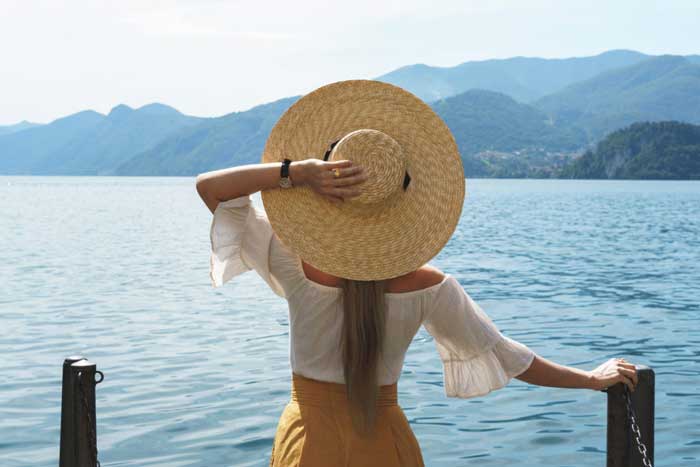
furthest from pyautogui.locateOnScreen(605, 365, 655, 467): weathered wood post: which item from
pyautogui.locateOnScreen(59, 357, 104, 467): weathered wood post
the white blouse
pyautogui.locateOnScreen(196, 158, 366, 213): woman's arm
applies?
pyautogui.locateOnScreen(59, 357, 104, 467): weathered wood post

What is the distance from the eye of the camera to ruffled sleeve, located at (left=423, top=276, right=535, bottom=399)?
9.16 feet

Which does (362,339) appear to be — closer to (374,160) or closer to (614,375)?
(374,160)

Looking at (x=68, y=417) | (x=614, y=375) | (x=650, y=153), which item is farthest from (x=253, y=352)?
(x=650, y=153)

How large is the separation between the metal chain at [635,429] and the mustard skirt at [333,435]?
3.67ft

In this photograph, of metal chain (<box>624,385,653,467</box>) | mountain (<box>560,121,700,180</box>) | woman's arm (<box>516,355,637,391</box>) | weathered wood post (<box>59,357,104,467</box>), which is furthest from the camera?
mountain (<box>560,121,700,180</box>)

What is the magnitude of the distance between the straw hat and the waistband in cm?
40

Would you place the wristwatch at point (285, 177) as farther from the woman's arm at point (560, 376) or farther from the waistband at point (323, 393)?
the woman's arm at point (560, 376)

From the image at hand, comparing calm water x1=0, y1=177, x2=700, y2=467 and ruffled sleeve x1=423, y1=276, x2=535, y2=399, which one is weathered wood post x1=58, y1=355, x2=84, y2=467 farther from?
calm water x1=0, y1=177, x2=700, y2=467

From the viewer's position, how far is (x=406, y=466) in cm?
278

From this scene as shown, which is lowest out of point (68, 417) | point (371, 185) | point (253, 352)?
point (253, 352)

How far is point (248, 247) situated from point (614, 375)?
5.12 feet

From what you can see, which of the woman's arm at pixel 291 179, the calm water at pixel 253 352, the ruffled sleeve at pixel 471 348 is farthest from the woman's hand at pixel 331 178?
the calm water at pixel 253 352

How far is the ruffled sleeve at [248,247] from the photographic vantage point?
2.72 m

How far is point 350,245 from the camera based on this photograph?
2.64 metres
